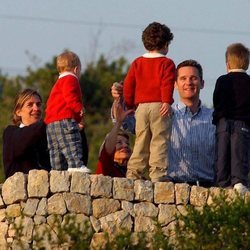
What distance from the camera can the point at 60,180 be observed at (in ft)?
45.5

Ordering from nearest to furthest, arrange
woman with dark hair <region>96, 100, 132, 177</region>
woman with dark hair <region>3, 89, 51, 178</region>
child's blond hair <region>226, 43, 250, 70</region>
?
woman with dark hair <region>3, 89, 51, 178</region> < child's blond hair <region>226, 43, 250, 70</region> < woman with dark hair <region>96, 100, 132, 177</region>

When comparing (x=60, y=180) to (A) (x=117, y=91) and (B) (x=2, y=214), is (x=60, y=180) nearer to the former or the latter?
(B) (x=2, y=214)

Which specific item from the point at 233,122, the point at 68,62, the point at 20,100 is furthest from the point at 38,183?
the point at 233,122

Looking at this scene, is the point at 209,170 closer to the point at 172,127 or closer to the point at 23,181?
the point at 172,127

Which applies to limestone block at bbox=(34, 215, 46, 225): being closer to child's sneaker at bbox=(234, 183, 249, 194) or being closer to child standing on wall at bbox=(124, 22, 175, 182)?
child standing on wall at bbox=(124, 22, 175, 182)

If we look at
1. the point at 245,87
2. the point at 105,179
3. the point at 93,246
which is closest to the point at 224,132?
the point at 245,87

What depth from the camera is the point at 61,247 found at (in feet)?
38.8

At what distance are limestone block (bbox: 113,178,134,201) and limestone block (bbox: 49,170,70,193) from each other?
457 mm

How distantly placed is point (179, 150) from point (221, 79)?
852 mm

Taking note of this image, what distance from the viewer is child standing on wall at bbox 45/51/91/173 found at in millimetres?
14406

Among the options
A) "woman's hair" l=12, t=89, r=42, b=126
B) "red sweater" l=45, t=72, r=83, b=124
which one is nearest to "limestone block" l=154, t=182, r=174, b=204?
"red sweater" l=45, t=72, r=83, b=124

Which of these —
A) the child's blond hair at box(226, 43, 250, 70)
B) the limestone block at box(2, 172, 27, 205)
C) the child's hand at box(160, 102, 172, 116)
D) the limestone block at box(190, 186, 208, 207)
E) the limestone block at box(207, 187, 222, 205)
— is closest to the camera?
the limestone block at box(207, 187, 222, 205)

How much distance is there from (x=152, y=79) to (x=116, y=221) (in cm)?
151

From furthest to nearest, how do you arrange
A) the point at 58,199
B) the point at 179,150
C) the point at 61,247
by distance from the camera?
the point at 179,150 → the point at 58,199 → the point at 61,247
